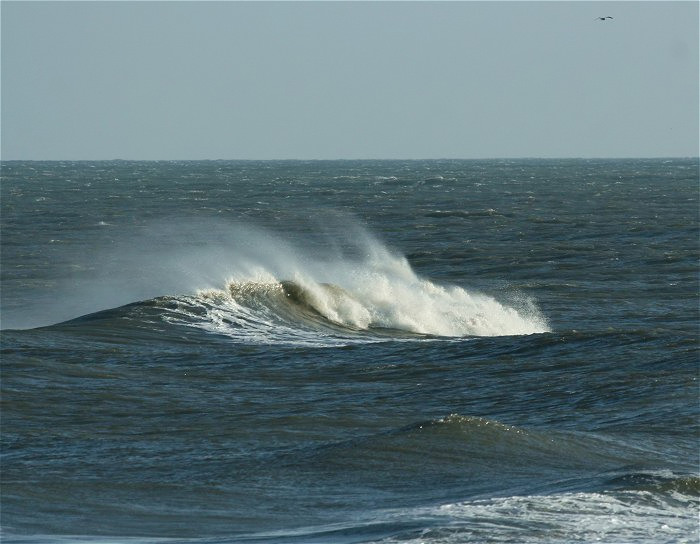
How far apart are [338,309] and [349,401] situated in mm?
10915

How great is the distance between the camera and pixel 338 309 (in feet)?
90.6

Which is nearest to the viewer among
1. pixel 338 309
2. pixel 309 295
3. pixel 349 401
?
pixel 349 401

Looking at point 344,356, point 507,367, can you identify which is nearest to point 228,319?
point 344,356

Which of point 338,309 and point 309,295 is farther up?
point 309,295

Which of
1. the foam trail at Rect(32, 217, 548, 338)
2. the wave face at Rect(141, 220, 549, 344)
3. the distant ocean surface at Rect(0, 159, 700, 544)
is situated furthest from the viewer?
the foam trail at Rect(32, 217, 548, 338)

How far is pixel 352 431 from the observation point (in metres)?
14.9

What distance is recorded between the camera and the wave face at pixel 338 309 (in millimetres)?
24594

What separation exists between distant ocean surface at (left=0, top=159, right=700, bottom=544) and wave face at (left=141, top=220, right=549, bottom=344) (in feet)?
0.27

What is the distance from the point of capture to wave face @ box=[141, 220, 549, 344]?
2459 centimetres

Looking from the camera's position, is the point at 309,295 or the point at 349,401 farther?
the point at 309,295

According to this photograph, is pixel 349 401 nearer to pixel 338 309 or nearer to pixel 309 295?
pixel 338 309

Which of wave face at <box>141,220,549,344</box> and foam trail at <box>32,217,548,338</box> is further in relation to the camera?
foam trail at <box>32,217,548,338</box>

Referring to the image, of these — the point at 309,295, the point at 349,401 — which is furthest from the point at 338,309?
the point at 349,401

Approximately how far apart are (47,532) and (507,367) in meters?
9.85
